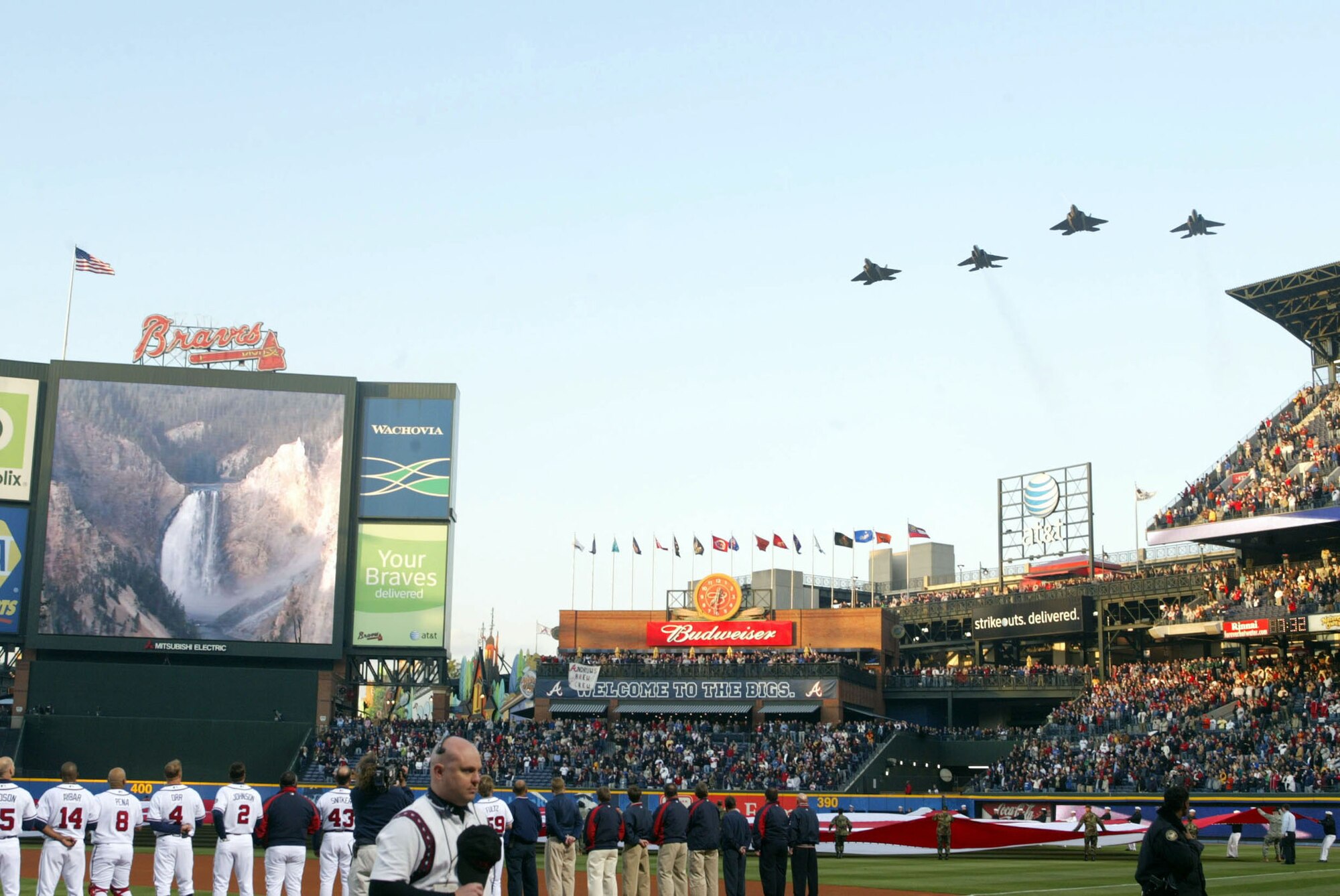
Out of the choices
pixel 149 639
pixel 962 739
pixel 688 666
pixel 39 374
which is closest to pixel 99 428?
pixel 39 374

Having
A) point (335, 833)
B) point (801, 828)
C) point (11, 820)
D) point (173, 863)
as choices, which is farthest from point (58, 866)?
point (801, 828)

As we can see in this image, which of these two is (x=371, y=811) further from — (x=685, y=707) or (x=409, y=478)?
(x=685, y=707)

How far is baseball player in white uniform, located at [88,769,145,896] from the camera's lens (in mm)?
17922

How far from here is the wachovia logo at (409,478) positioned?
6825 centimetres

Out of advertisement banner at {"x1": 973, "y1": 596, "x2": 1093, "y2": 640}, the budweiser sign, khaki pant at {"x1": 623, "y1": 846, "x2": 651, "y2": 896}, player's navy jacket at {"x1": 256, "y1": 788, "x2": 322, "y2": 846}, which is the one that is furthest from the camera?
the budweiser sign

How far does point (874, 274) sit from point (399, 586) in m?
26.4

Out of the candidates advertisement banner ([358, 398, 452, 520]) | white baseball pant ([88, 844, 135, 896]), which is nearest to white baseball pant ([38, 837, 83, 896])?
white baseball pant ([88, 844, 135, 896])

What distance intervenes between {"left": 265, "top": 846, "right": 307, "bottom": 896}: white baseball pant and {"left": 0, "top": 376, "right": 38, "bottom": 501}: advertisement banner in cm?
5192

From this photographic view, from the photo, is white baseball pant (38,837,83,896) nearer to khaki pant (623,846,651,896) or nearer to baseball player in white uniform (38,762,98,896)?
baseball player in white uniform (38,762,98,896)

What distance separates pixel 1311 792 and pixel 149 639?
47890 mm

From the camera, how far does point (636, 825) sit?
2120cm

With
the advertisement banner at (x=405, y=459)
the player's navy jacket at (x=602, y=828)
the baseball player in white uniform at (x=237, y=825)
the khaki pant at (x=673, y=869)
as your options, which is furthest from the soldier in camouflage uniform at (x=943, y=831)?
the advertisement banner at (x=405, y=459)

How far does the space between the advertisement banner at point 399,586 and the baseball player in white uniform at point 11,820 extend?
48.5m

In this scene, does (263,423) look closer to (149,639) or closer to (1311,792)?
(149,639)
